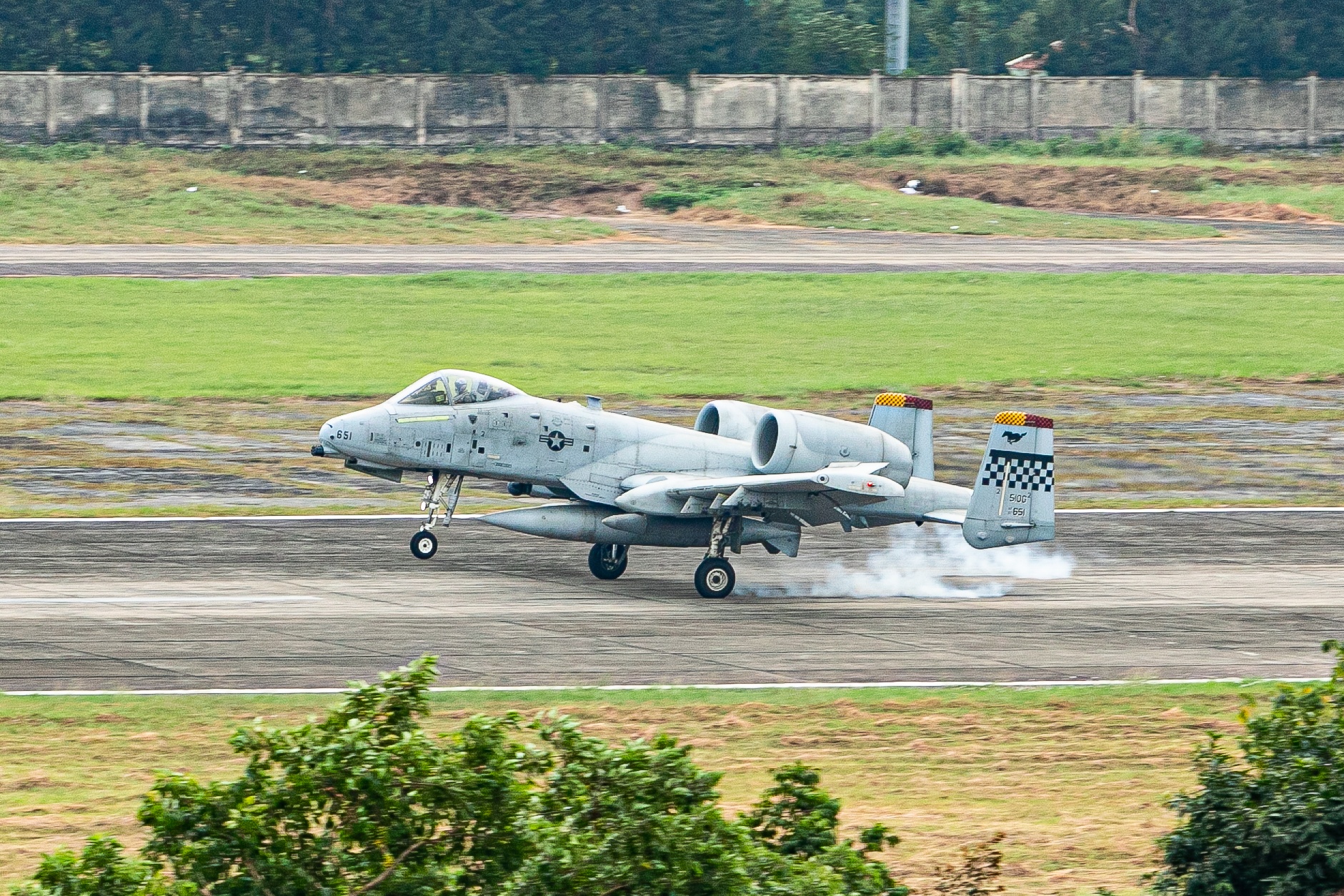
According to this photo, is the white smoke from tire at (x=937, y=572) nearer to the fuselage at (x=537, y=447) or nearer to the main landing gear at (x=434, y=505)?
the fuselage at (x=537, y=447)

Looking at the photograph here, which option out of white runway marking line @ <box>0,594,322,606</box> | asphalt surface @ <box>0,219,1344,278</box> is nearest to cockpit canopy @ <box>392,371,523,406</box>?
white runway marking line @ <box>0,594,322,606</box>

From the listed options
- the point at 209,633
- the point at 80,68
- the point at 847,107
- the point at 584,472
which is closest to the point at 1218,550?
the point at 584,472

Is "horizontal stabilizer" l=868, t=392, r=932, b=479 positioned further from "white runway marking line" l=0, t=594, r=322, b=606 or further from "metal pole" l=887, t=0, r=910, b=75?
"metal pole" l=887, t=0, r=910, b=75

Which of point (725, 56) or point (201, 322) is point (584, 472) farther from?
point (725, 56)

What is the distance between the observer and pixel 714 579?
22672 mm

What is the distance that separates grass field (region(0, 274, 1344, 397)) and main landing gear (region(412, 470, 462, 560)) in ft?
43.7

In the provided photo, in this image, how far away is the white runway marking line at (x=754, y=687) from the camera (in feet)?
56.5

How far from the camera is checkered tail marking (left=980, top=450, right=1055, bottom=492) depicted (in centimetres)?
2319

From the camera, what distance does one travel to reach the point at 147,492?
93.8 feet

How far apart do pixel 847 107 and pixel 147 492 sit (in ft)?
167

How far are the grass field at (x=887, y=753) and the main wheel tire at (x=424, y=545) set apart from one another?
6369mm

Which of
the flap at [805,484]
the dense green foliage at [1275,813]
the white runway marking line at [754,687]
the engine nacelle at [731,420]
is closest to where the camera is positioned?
the dense green foliage at [1275,813]

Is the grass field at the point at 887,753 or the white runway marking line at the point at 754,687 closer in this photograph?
the grass field at the point at 887,753

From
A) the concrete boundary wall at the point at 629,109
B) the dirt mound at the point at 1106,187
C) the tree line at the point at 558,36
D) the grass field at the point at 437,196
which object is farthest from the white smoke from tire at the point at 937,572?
the tree line at the point at 558,36
